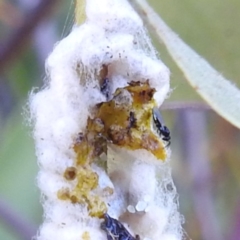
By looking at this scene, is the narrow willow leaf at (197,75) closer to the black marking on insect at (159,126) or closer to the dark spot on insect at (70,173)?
the black marking on insect at (159,126)

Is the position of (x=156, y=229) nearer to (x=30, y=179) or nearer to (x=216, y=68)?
(x=216, y=68)

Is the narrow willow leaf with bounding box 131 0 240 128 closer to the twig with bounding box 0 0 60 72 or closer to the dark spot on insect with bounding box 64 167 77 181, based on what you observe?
the dark spot on insect with bounding box 64 167 77 181

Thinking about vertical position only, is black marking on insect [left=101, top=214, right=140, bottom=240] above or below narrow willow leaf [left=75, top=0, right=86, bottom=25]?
below

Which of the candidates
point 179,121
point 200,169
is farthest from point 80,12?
point 200,169

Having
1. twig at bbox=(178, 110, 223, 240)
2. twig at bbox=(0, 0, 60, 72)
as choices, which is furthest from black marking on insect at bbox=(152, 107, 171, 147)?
twig at bbox=(178, 110, 223, 240)

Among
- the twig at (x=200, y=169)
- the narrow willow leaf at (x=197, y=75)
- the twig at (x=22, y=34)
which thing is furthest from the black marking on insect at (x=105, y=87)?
the twig at (x=200, y=169)
